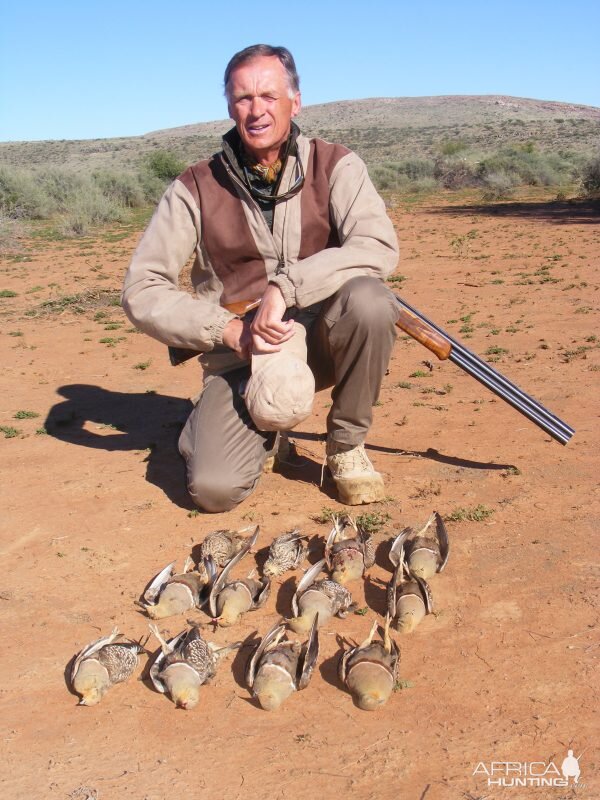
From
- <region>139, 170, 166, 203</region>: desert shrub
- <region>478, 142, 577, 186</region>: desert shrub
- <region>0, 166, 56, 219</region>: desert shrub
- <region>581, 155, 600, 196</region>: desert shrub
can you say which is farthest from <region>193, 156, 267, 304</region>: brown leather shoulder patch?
<region>478, 142, 577, 186</region>: desert shrub

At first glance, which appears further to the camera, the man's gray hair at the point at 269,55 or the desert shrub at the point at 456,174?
the desert shrub at the point at 456,174

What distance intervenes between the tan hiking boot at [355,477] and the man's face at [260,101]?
5.20ft

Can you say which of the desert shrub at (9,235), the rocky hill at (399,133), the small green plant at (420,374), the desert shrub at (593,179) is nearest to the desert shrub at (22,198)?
the desert shrub at (9,235)

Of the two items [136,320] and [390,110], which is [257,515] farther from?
[390,110]

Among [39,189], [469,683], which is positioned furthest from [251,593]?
[39,189]

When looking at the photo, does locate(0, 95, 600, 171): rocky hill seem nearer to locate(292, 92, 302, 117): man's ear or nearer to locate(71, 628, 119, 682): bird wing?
locate(292, 92, 302, 117): man's ear

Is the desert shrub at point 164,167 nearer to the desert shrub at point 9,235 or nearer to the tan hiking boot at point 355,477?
the desert shrub at point 9,235

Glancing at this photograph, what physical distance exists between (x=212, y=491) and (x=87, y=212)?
17862 millimetres

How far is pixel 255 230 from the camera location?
4.14 m

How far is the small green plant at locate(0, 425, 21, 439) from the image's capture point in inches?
218

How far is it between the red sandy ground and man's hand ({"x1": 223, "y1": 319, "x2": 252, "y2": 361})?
86 centimetres

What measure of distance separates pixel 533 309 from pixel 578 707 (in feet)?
21.8

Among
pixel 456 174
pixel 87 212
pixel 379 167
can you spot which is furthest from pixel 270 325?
pixel 379 167

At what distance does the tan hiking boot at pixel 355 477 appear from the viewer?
4.21m
